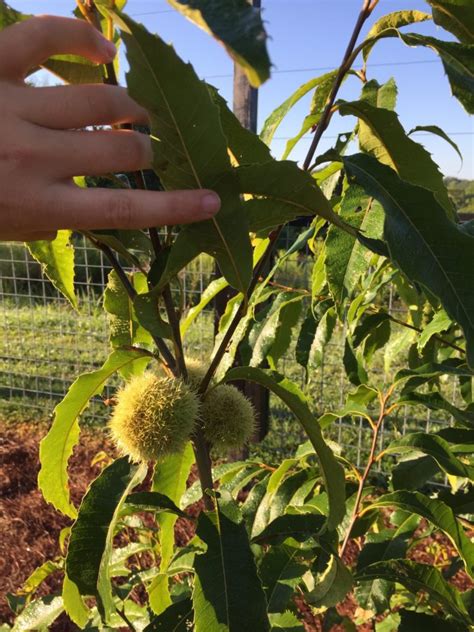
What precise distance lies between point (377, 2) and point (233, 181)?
0.35 meters

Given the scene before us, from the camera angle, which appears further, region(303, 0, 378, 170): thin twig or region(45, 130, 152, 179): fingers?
region(303, 0, 378, 170): thin twig

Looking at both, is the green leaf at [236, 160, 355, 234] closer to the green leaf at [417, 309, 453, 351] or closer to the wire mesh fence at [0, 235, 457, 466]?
the green leaf at [417, 309, 453, 351]

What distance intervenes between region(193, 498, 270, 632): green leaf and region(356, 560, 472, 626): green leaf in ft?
1.12

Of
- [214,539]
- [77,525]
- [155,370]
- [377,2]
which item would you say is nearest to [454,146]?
[377,2]

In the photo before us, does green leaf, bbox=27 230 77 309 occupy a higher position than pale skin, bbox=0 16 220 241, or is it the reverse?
pale skin, bbox=0 16 220 241

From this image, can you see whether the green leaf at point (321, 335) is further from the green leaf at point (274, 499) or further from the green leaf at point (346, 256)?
the green leaf at point (346, 256)

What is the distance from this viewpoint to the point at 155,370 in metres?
0.92

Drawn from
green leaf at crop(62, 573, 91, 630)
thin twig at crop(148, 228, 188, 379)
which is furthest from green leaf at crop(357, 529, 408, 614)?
thin twig at crop(148, 228, 188, 379)

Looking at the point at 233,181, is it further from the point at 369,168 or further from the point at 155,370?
the point at 155,370

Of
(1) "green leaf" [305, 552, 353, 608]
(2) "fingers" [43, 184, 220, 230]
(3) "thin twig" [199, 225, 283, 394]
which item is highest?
(2) "fingers" [43, 184, 220, 230]

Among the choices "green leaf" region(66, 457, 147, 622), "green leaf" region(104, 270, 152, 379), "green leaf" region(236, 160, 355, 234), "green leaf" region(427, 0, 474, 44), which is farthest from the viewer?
"green leaf" region(104, 270, 152, 379)

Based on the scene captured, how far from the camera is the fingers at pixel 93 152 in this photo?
482 millimetres

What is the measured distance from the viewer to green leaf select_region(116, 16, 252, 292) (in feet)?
1.49

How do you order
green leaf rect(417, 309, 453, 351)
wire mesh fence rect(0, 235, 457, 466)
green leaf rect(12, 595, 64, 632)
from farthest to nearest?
1. wire mesh fence rect(0, 235, 457, 466)
2. green leaf rect(12, 595, 64, 632)
3. green leaf rect(417, 309, 453, 351)
